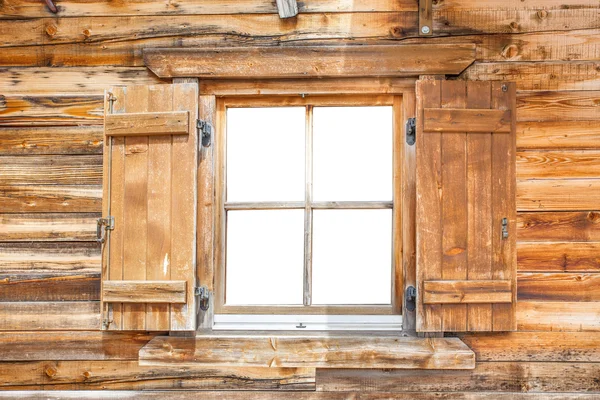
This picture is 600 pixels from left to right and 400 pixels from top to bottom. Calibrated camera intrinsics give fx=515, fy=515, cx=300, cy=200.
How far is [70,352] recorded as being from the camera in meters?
2.30

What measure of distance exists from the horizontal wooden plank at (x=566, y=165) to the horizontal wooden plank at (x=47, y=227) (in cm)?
194

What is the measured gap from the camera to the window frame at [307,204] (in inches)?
90.4

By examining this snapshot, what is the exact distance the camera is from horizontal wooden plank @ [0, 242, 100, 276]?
2.31 metres

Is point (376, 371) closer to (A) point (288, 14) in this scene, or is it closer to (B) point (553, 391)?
(B) point (553, 391)

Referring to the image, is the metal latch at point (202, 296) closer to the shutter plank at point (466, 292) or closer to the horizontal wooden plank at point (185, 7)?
the shutter plank at point (466, 292)

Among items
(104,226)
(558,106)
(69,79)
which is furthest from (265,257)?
(558,106)

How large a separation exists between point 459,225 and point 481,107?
1.66 feet

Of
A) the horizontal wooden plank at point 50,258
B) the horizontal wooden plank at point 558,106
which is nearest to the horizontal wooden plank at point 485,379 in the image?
the horizontal wooden plank at point 558,106

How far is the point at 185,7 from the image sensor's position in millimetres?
2322

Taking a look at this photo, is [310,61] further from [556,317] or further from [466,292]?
[556,317]

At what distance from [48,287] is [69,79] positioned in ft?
3.10

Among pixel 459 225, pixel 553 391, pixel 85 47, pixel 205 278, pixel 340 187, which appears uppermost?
pixel 85 47

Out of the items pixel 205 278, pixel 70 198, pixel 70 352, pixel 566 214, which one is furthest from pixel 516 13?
pixel 70 352

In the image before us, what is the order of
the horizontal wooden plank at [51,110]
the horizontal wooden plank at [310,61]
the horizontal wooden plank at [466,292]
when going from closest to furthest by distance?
the horizontal wooden plank at [466,292], the horizontal wooden plank at [310,61], the horizontal wooden plank at [51,110]
